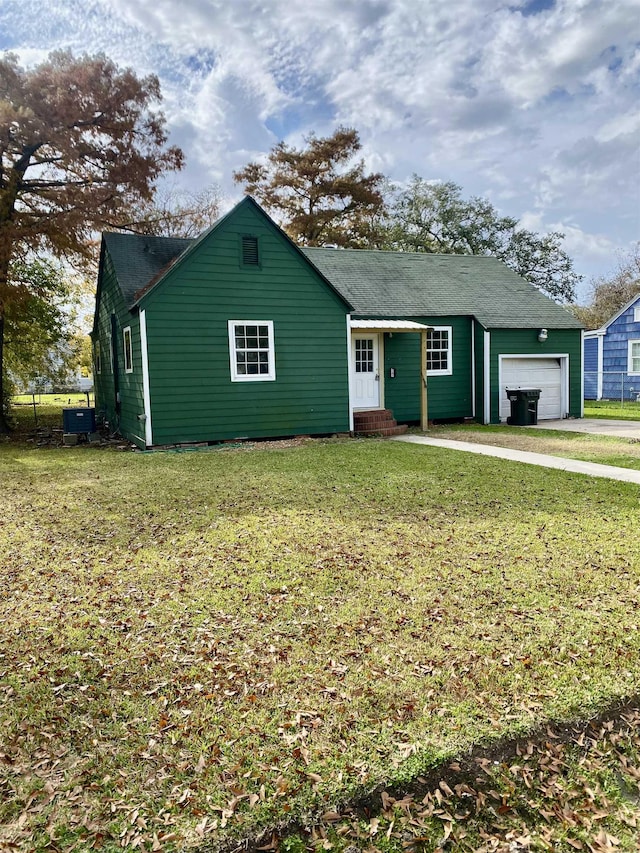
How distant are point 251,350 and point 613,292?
34618 millimetres

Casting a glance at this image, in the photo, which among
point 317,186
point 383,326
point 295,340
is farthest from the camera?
point 317,186

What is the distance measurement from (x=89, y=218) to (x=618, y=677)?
16.7 meters

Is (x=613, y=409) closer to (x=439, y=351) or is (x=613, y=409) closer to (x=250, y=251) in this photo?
(x=439, y=351)

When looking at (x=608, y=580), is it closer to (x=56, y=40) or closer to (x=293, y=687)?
(x=293, y=687)

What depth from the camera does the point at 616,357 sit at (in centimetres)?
2464

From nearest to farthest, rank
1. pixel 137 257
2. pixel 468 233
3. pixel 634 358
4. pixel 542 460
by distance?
pixel 542 460 < pixel 137 257 < pixel 634 358 < pixel 468 233

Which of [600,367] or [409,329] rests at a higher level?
[409,329]

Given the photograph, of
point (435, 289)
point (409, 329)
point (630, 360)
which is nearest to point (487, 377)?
point (435, 289)

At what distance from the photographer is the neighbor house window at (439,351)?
1584 cm

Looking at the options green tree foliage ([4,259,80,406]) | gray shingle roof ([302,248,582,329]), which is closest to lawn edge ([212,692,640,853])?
gray shingle roof ([302,248,582,329])

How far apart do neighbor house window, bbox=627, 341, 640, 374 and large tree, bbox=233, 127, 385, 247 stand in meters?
14.3

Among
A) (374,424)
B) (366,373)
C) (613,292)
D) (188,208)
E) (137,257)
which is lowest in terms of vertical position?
(374,424)

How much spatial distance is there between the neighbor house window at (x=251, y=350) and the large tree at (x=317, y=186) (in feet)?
59.6

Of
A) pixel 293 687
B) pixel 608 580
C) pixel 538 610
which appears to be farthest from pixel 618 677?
pixel 293 687
